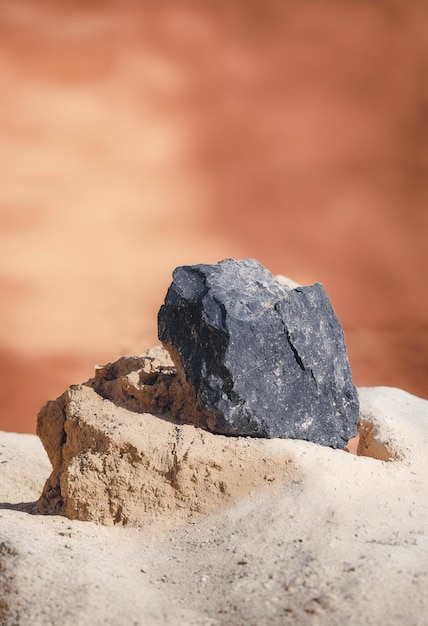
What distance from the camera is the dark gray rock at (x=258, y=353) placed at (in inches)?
86.0

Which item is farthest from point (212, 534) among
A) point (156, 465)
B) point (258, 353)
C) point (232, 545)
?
point (258, 353)

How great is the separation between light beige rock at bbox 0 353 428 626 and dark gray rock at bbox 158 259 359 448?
0.08 m

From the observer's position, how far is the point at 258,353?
2.22 metres

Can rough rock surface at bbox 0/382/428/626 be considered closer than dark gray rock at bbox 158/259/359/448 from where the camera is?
Yes

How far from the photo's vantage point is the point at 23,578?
5.57ft

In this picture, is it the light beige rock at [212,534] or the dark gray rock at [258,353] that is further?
the dark gray rock at [258,353]

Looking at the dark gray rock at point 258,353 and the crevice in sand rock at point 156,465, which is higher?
the dark gray rock at point 258,353

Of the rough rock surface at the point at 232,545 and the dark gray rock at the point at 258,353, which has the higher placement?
the dark gray rock at the point at 258,353

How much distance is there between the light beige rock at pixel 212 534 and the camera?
1.59 meters

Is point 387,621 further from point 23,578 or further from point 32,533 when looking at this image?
point 32,533

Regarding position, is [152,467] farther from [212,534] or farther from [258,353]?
[258,353]

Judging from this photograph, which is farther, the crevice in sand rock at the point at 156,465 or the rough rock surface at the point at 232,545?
the crevice in sand rock at the point at 156,465

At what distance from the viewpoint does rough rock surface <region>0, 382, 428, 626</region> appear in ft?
5.19

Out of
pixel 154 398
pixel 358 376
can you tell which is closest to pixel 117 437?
pixel 154 398
